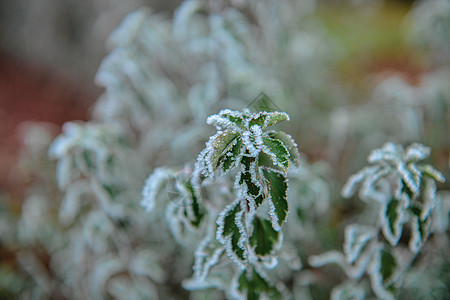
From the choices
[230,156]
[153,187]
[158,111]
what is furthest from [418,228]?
[158,111]

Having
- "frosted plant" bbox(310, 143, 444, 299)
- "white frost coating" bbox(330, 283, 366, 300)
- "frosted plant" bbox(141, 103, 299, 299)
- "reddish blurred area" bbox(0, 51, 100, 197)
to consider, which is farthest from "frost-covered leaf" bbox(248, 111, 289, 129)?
"reddish blurred area" bbox(0, 51, 100, 197)

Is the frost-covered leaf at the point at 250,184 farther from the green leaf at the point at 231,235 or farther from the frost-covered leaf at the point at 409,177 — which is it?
the frost-covered leaf at the point at 409,177

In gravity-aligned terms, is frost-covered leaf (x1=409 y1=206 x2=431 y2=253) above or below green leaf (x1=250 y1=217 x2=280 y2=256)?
above

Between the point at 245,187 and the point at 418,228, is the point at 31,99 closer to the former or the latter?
the point at 245,187

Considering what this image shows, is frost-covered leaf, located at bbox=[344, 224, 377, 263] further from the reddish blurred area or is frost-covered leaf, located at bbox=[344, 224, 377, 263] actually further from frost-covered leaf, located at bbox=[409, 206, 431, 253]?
the reddish blurred area

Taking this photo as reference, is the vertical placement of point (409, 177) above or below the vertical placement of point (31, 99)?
below

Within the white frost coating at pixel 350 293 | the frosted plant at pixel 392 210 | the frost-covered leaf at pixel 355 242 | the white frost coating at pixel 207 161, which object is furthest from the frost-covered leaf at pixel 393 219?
the white frost coating at pixel 207 161
